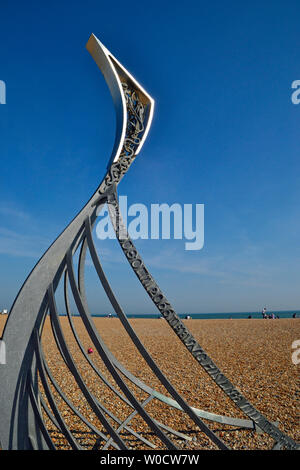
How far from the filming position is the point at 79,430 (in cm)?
650

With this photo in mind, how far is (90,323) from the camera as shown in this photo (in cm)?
389

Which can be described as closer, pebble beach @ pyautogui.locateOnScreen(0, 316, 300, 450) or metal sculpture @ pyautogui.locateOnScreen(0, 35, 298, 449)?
metal sculpture @ pyautogui.locateOnScreen(0, 35, 298, 449)

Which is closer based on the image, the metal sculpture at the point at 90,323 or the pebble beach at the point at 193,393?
the metal sculpture at the point at 90,323

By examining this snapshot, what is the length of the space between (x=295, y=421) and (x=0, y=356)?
6538mm

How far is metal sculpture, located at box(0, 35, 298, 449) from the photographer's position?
360 centimetres

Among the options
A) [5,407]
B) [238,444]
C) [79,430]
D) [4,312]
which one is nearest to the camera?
[5,407]

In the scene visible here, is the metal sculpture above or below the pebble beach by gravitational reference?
above

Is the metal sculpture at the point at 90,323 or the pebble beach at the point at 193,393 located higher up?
the metal sculpture at the point at 90,323

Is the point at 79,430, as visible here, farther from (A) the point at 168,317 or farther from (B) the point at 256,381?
(B) the point at 256,381

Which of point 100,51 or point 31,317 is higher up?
point 100,51

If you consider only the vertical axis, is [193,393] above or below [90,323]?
below

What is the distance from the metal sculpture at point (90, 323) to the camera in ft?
11.8

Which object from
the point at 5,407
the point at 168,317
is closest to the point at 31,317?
the point at 5,407

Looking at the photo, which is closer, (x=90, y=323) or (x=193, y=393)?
(x=90, y=323)
